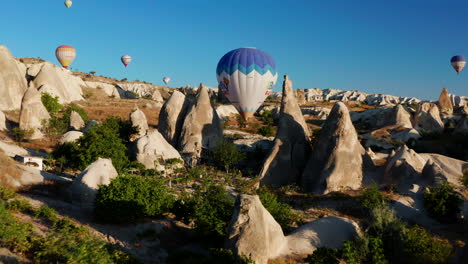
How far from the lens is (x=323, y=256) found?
13062 millimetres

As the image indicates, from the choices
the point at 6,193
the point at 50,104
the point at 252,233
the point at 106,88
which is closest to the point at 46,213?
the point at 6,193

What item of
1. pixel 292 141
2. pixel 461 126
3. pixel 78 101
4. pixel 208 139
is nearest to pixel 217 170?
pixel 208 139

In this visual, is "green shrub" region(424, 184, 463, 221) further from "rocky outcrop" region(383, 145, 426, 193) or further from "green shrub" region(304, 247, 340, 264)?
"green shrub" region(304, 247, 340, 264)

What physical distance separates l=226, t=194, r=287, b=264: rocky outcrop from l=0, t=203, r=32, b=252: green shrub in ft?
22.1

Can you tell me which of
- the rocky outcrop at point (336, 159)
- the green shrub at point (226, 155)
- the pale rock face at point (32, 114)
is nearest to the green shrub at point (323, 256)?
the rocky outcrop at point (336, 159)

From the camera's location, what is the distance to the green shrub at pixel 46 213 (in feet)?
51.2

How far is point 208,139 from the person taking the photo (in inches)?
1273

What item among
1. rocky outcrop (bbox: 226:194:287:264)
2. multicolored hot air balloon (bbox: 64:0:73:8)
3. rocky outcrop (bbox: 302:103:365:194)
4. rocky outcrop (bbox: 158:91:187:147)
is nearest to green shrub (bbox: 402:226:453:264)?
rocky outcrop (bbox: 226:194:287:264)

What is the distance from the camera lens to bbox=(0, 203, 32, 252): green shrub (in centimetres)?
1197

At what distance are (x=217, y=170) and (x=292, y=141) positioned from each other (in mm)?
6454

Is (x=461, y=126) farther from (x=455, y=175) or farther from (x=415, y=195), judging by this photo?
(x=415, y=195)

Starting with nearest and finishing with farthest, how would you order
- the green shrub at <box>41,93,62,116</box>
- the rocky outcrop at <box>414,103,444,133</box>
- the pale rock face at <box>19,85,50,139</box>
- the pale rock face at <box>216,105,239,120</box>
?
the pale rock face at <box>19,85,50,139</box>
the green shrub at <box>41,93,62,116</box>
the rocky outcrop at <box>414,103,444,133</box>
the pale rock face at <box>216,105,239,120</box>

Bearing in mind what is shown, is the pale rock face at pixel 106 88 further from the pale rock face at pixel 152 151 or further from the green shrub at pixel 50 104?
the pale rock face at pixel 152 151

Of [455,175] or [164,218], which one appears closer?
[164,218]
